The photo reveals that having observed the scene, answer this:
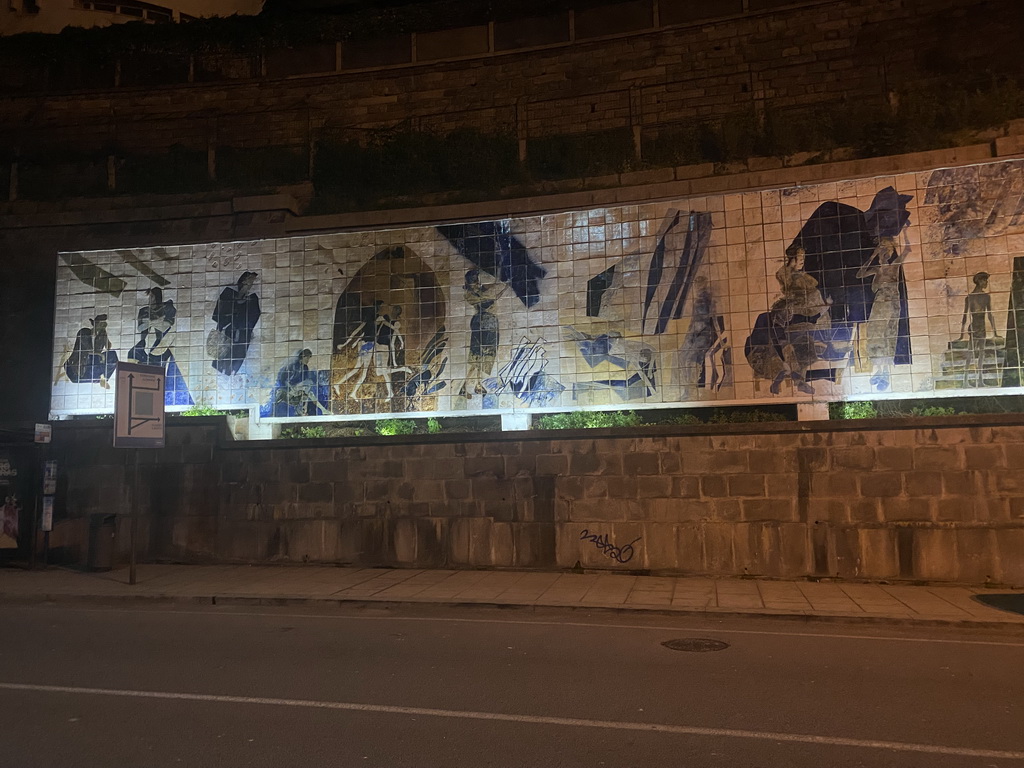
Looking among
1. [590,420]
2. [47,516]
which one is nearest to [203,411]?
[47,516]

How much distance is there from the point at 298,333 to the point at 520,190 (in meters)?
5.66

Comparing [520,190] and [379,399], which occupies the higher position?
[520,190]

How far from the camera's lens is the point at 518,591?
409 inches

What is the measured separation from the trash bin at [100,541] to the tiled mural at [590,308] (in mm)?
2772

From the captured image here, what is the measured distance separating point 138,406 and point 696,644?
30.1 feet

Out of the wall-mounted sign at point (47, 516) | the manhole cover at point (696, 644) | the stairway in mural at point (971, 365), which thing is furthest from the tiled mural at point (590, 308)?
the manhole cover at point (696, 644)

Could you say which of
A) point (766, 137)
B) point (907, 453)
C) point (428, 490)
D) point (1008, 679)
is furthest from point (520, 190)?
point (1008, 679)

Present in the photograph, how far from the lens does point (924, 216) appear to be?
11727 millimetres

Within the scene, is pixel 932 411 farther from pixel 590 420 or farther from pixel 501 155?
pixel 501 155

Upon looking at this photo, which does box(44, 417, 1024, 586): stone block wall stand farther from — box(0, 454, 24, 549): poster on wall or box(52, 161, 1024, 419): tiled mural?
box(52, 161, 1024, 419): tiled mural

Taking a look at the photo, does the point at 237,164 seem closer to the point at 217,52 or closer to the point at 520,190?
the point at 217,52

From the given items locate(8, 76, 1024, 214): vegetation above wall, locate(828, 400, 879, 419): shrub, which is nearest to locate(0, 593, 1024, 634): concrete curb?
locate(828, 400, 879, 419): shrub

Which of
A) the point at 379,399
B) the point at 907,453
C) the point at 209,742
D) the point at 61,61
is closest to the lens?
the point at 209,742

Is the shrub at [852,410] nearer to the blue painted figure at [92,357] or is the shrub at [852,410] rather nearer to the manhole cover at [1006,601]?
the manhole cover at [1006,601]
